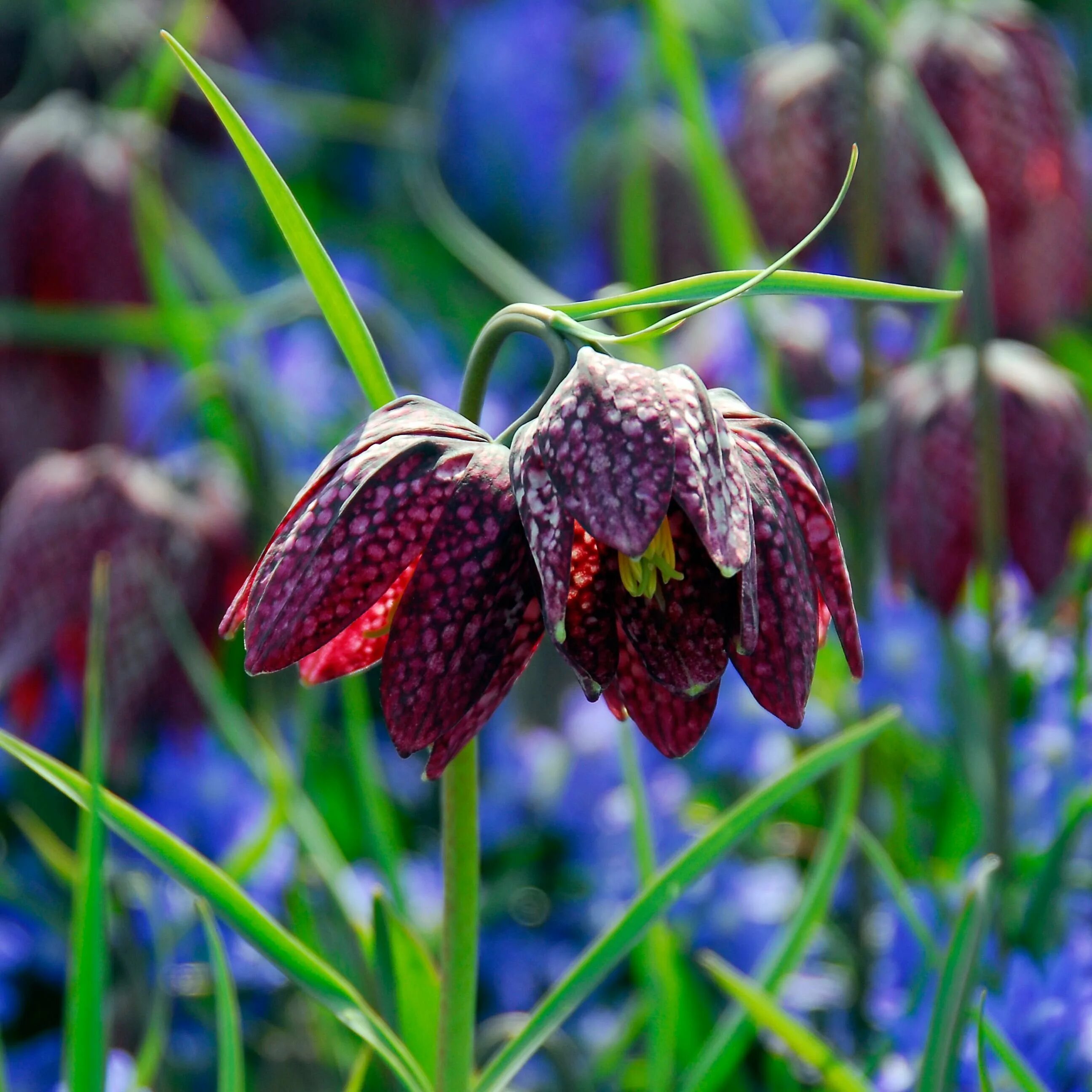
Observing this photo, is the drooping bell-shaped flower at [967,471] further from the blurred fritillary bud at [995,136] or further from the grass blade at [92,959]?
the grass blade at [92,959]

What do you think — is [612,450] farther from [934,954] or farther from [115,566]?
[115,566]

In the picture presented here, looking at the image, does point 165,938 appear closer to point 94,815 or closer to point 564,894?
point 94,815

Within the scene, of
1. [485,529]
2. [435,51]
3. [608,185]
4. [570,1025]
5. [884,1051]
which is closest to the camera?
[485,529]

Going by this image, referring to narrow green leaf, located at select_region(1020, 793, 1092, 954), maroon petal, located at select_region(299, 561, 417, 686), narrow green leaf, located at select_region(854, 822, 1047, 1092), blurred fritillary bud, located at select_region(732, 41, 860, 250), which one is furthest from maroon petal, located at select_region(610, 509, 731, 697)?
blurred fritillary bud, located at select_region(732, 41, 860, 250)

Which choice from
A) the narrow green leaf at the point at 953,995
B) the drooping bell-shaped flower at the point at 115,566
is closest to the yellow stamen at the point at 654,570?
the narrow green leaf at the point at 953,995

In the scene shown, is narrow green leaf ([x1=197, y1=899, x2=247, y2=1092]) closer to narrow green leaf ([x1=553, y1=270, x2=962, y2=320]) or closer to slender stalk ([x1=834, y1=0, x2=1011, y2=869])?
narrow green leaf ([x1=553, y1=270, x2=962, y2=320])

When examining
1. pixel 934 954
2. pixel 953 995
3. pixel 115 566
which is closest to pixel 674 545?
pixel 953 995

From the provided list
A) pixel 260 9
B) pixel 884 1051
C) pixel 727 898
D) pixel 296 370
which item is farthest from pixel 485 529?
pixel 260 9
